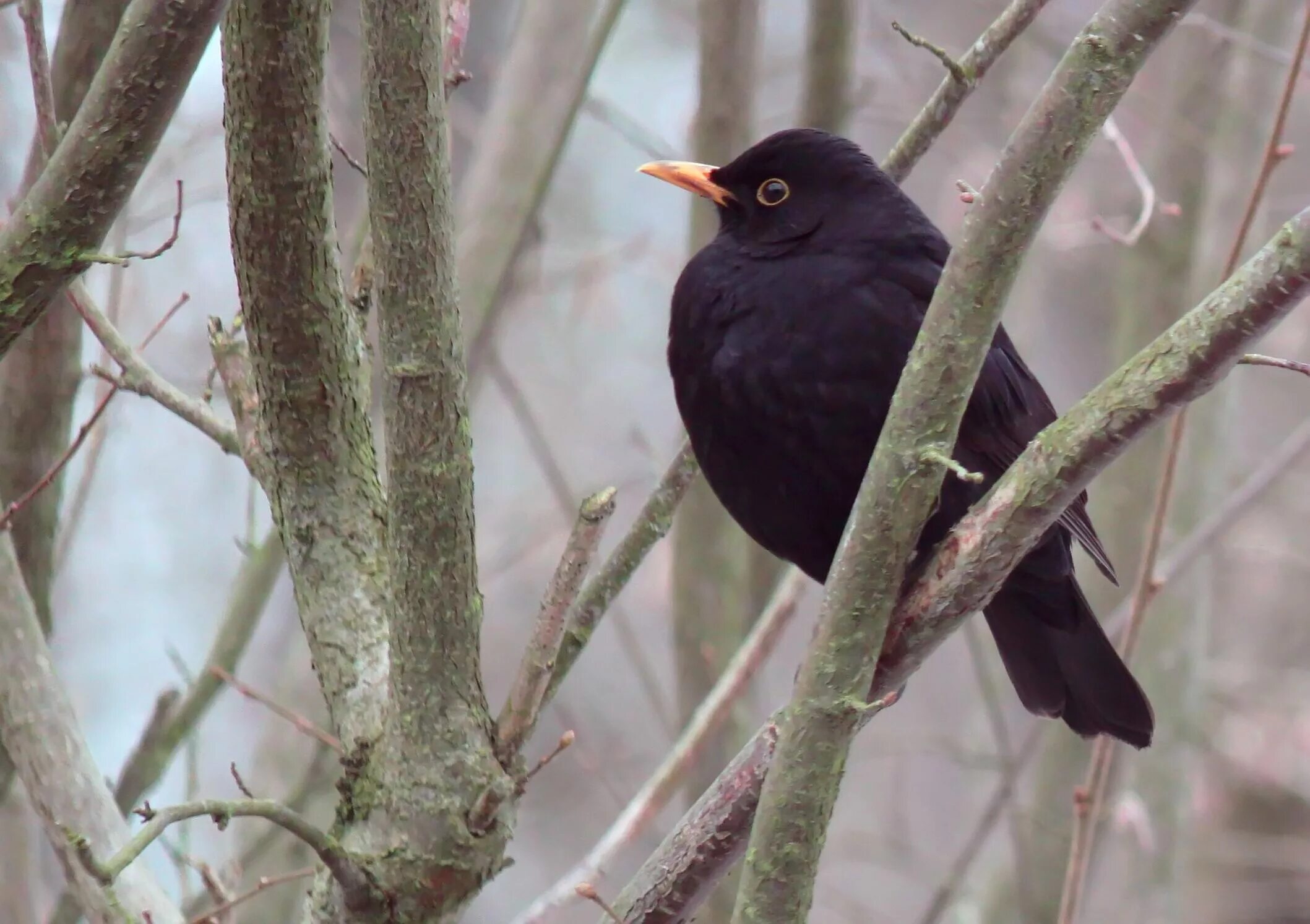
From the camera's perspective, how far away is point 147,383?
8.68ft

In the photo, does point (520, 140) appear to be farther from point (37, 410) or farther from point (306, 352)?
point (306, 352)

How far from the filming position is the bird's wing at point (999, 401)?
2809 mm

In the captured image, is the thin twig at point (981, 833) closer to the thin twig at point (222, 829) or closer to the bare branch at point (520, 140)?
the bare branch at point (520, 140)

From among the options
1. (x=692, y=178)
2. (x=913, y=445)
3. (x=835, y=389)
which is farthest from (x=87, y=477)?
(x=913, y=445)

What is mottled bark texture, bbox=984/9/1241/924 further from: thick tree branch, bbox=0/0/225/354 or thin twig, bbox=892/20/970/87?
thick tree branch, bbox=0/0/225/354

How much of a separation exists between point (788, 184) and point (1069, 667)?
125 centimetres

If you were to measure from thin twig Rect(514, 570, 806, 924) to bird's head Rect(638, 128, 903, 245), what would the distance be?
2.66ft

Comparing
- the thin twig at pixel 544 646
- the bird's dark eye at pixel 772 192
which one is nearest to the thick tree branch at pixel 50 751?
the thin twig at pixel 544 646

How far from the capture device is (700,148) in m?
4.05

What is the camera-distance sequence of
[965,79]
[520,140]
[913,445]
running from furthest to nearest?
1. [520,140]
2. [965,79]
3. [913,445]

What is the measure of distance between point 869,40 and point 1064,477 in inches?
187

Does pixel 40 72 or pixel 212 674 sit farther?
pixel 212 674

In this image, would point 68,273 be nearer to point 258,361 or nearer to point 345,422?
point 258,361

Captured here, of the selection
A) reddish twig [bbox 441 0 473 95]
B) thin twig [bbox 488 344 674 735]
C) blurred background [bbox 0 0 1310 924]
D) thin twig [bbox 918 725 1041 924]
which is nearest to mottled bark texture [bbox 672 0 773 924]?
blurred background [bbox 0 0 1310 924]
